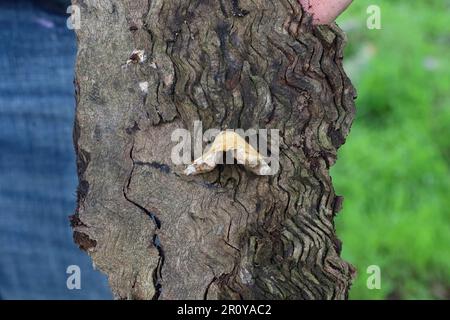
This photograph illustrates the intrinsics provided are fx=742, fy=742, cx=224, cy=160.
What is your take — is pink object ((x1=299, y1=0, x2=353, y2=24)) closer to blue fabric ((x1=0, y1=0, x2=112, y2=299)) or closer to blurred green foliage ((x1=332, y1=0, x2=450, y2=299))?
blue fabric ((x1=0, y1=0, x2=112, y2=299))

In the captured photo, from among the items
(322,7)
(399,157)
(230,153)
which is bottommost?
(399,157)

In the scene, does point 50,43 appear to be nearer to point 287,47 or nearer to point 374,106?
point 287,47

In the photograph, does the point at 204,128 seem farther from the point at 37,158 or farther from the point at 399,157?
the point at 399,157

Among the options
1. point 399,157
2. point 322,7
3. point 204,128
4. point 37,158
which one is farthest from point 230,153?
point 399,157

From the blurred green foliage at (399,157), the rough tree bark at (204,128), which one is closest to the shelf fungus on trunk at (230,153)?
the rough tree bark at (204,128)

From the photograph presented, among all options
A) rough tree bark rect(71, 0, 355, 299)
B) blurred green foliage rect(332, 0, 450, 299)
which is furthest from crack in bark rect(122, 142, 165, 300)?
blurred green foliage rect(332, 0, 450, 299)

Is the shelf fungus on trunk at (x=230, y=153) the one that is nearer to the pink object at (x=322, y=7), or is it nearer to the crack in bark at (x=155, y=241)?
the crack in bark at (x=155, y=241)
